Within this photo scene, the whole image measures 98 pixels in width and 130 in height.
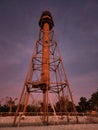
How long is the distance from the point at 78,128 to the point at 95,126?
1351 mm

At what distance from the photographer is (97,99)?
56.9 meters

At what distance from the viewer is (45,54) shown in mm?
21328

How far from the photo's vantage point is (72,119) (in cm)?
2031

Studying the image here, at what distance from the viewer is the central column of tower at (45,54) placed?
64.0 ft

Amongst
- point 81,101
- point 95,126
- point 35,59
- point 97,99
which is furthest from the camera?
point 81,101

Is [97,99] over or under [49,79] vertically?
over

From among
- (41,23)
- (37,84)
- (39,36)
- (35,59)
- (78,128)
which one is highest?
(41,23)

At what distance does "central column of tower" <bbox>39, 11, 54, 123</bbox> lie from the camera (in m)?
19.5

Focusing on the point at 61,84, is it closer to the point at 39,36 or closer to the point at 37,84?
the point at 37,84

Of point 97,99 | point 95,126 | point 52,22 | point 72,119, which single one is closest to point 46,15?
point 52,22

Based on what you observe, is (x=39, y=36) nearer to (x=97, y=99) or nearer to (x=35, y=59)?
(x=35, y=59)

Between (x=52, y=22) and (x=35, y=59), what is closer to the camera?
(x=35, y=59)

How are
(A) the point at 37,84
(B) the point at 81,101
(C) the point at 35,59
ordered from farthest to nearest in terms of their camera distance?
(B) the point at 81,101 → (C) the point at 35,59 → (A) the point at 37,84

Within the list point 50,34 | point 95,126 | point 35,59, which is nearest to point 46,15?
point 50,34
